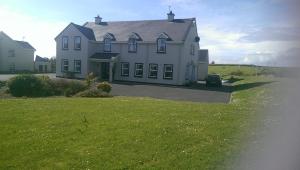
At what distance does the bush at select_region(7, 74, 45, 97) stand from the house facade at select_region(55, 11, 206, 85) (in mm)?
17602

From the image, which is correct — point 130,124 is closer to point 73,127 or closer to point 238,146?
point 73,127

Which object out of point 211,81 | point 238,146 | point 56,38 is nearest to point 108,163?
point 238,146

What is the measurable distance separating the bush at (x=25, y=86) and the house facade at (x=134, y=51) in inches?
693

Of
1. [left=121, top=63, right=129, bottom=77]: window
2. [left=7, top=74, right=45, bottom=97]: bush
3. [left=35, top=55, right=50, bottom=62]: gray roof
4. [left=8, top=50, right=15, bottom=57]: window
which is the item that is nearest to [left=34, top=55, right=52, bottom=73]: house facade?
[left=35, top=55, right=50, bottom=62]: gray roof

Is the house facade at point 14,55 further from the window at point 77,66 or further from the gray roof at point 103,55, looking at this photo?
the gray roof at point 103,55

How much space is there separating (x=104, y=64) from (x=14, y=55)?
102ft

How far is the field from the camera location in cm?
838

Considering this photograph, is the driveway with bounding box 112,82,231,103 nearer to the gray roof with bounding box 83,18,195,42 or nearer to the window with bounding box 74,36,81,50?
the gray roof with bounding box 83,18,195,42

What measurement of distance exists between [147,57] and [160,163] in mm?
36893

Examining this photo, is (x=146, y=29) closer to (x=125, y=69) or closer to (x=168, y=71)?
(x=125, y=69)

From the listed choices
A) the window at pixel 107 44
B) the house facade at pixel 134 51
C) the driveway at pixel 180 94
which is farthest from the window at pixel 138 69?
the driveway at pixel 180 94

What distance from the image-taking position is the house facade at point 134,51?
141ft

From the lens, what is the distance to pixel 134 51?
45.6 metres

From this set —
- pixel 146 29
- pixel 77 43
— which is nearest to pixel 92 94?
pixel 146 29
